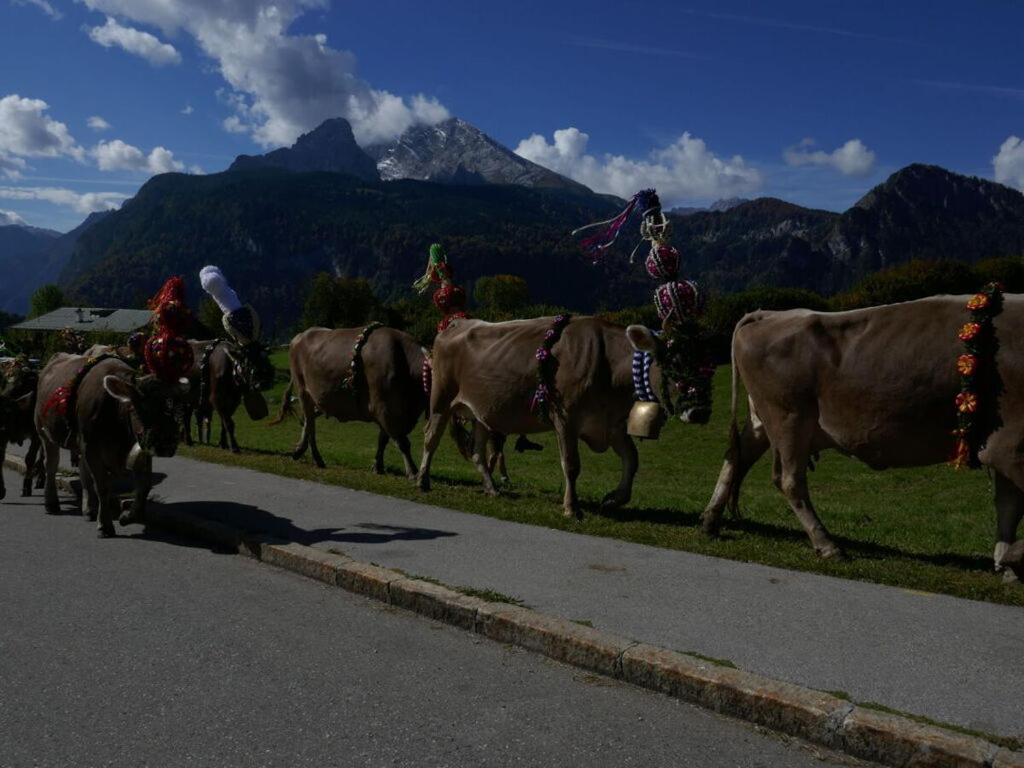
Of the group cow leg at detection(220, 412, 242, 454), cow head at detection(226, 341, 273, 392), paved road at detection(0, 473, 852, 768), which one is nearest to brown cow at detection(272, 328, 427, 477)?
cow head at detection(226, 341, 273, 392)

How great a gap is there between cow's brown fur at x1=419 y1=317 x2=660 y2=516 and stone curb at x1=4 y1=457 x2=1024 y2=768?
10.0 feet

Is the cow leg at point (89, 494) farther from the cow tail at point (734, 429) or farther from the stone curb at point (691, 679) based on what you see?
the cow tail at point (734, 429)

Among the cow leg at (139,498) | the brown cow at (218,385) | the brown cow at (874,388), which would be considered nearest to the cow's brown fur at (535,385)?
the brown cow at (874,388)

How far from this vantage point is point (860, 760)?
394 cm

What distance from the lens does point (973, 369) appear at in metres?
6.16

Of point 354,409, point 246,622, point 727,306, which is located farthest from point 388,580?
point 727,306

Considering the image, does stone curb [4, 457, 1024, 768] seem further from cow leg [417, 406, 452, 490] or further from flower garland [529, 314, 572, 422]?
cow leg [417, 406, 452, 490]

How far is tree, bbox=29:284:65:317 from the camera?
166000mm

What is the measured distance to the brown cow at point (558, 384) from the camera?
9.33 m

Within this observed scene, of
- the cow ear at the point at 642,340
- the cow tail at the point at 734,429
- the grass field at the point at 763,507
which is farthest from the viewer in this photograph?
the cow ear at the point at 642,340

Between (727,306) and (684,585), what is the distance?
37.9 meters

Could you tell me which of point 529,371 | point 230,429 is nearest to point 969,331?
point 529,371

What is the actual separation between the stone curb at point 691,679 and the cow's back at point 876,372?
290 cm

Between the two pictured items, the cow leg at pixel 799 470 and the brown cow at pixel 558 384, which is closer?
the cow leg at pixel 799 470
